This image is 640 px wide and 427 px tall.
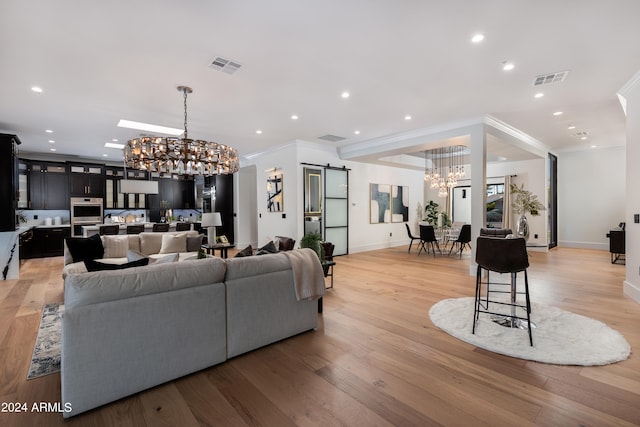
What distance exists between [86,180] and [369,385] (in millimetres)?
9834

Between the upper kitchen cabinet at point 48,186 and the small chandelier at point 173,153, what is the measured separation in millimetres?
5843

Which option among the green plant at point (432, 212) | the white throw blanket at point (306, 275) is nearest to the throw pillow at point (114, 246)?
the white throw blanket at point (306, 275)

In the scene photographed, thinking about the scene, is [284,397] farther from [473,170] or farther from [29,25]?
[473,170]

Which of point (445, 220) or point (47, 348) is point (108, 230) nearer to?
point (47, 348)

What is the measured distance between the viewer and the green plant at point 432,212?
992cm

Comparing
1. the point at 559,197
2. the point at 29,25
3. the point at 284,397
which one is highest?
the point at 29,25

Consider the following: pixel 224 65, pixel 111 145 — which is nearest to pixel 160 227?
pixel 111 145

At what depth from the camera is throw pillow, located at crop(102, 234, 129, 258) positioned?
204 inches

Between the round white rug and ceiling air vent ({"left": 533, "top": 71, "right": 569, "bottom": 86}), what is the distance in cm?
289

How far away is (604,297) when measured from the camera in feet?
Answer: 13.7

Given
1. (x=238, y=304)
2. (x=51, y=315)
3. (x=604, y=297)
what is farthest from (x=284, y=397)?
(x=604, y=297)

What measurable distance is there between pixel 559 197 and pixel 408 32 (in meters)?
9.06

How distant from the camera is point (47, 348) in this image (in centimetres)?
279

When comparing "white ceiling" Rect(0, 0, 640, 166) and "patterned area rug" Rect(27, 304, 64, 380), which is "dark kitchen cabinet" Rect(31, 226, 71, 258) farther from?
"patterned area rug" Rect(27, 304, 64, 380)
